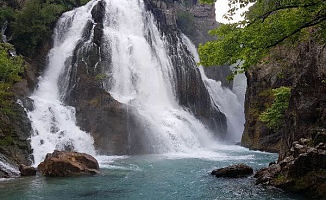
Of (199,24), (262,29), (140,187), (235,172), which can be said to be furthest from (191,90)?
Answer: (262,29)

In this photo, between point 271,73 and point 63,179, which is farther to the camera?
point 271,73

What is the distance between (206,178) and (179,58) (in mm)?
30175

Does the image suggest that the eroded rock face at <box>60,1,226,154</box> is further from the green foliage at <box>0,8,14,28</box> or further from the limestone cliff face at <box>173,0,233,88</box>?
the limestone cliff face at <box>173,0,233,88</box>

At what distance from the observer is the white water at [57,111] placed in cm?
2216

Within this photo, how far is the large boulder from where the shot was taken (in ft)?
49.6

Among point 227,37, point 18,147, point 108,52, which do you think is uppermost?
point 108,52

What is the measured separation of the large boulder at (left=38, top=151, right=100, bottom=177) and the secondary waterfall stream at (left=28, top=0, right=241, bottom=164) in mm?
5263

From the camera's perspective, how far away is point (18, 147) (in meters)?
19.4

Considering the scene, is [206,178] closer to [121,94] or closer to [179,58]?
[121,94]

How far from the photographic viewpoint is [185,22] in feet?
194

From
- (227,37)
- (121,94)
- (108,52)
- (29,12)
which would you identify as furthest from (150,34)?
(227,37)

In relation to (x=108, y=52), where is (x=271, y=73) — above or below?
below

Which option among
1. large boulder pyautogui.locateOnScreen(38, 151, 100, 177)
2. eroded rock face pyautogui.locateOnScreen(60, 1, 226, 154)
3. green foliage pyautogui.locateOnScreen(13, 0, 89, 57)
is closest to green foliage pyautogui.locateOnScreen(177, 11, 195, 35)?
eroded rock face pyautogui.locateOnScreen(60, 1, 226, 154)

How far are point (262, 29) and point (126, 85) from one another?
26.7m
